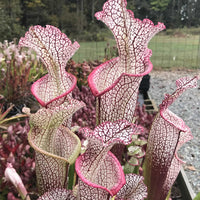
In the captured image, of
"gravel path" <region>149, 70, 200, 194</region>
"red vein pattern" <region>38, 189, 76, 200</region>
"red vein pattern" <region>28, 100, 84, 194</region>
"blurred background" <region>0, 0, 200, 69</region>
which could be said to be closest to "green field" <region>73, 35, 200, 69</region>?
"blurred background" <region>0, 0, 200, 69</region>

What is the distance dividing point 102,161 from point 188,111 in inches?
148

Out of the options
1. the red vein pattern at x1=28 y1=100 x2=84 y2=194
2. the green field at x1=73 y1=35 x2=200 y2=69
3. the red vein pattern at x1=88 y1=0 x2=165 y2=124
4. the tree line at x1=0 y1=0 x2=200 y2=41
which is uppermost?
the tree line at x1=0 y1=0 x2=200 y2=41

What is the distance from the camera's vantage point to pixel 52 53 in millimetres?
706

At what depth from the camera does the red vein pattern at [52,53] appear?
0.69m

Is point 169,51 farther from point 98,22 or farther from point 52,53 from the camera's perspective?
point 52,53

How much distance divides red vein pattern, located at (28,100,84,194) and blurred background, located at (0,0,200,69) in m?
3.55

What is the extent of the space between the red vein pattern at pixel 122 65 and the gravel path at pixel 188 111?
1.94 m

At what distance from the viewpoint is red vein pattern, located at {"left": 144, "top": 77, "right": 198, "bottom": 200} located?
2.60 feet

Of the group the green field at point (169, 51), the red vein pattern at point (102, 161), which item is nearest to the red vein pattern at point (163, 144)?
the red vein pattern at point (102, 161)

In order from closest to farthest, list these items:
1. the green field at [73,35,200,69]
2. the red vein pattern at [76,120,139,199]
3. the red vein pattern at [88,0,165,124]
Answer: the red vein pattern at [76,120,139,199] → the red vein pattern at [88,0,165,124] → the green field at [73,35,200,69]

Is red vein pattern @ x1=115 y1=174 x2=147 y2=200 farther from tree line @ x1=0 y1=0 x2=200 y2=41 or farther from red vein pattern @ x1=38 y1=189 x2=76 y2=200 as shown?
tree line @ x1=0 y1=0 x2=200 y2=41

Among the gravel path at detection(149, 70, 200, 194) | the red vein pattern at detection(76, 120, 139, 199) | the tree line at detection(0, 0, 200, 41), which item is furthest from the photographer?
the tree line at detection(0, 0, 200, 41)

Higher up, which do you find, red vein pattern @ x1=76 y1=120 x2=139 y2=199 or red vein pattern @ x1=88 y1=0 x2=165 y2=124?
red vein pattern @ x1=88 y1=0 x2=165 y2=124

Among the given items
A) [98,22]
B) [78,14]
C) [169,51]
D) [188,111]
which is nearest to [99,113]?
[188,111]
